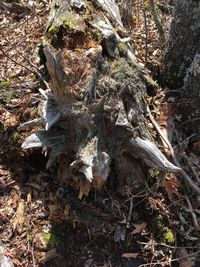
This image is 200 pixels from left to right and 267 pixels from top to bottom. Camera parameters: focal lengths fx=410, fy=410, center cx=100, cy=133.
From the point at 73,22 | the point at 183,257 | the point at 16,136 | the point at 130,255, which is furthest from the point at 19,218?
the point at 73,22

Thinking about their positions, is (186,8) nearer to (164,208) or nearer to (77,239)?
(164,208)

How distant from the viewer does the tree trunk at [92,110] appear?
11.8 feet

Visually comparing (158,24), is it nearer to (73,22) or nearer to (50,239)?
(73,22)

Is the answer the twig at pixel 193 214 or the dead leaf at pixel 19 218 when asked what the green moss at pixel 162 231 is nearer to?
the twig at pixel 193 214

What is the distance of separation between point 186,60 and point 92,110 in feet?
4.60

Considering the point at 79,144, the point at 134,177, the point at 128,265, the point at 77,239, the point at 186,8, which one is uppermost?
the point at 186,8

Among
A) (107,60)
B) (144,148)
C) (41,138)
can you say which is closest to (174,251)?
(144,148)

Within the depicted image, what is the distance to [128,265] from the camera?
3824 millimetres

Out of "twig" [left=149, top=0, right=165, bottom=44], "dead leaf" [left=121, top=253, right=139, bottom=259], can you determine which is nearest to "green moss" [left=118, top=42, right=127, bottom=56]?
"twig" [left=149, top=0, right=165, bottom=44]

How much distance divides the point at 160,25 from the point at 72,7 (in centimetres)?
124

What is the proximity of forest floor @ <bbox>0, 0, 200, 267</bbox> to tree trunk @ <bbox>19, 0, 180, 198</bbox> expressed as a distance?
23 cm

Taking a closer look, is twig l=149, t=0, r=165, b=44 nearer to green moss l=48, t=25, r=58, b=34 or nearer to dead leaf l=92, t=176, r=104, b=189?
green moss l=48, t=25, r=58, b=34

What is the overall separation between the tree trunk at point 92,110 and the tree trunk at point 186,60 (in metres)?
0.56

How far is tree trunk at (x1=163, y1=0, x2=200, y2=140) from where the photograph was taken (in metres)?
4.13
